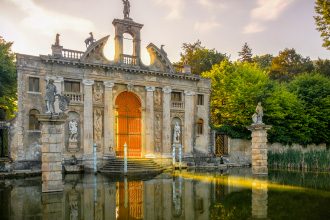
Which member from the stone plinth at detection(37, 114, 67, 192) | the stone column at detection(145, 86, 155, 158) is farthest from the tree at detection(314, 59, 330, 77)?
the stone plinth at detection(37, 114, 67, 192)

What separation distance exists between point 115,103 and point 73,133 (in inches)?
189

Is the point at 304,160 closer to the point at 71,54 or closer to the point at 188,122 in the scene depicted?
the point at 188,122

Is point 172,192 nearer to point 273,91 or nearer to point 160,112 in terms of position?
point 160,112

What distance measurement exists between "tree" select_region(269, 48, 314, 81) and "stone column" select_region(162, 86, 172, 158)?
1173 inches

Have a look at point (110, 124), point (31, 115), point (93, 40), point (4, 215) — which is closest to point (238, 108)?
point (110, 124)

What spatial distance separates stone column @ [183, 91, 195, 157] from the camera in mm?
28578

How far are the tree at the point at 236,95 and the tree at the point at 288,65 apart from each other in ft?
63.1

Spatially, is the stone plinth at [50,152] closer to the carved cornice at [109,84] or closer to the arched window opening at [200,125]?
the carved cornice at [109,84]

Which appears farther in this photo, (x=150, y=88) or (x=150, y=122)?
(x=150, y=88)

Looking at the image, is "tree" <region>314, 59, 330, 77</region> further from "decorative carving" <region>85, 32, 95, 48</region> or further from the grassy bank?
"decorative carving" <region>85, 32, 95, 48</region>

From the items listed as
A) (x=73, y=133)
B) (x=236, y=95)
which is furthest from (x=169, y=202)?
(x=236, y=95)

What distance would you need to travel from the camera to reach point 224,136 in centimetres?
3123

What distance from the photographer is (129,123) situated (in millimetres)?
27703

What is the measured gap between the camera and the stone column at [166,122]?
27438 millimetres
